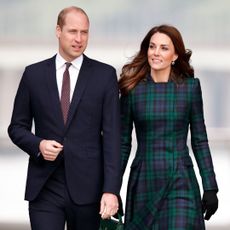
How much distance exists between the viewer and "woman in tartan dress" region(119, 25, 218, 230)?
208 inches

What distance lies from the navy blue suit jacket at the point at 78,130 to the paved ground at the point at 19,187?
11.1 feet

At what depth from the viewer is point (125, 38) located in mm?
10109

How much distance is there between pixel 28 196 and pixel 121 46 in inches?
203

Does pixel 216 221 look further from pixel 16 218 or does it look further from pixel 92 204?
pixel 92 204

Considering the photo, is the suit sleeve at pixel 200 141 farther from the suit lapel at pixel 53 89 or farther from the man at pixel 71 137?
the suit lapel at pixel 53 89

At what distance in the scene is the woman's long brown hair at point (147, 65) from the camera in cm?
542

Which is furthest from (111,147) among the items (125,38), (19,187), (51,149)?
(125,38)

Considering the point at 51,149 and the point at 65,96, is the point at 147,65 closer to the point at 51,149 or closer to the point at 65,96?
the point at 65,96

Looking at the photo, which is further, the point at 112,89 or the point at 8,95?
the point at 8,95

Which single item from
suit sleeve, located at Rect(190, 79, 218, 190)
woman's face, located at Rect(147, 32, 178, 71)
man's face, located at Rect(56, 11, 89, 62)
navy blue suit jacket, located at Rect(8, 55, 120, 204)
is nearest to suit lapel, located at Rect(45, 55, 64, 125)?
navy blue suit jacket, located at Rect(8, 55, 120, 204)

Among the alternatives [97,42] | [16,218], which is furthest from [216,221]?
[97,42]

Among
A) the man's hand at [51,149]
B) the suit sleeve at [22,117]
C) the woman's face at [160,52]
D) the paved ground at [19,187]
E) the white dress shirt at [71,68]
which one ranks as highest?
the woman's face at [160,52]

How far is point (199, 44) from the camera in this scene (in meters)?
10.2

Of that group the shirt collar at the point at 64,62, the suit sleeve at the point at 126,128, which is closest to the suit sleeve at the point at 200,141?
the suit sleeve at the point at 126,128
